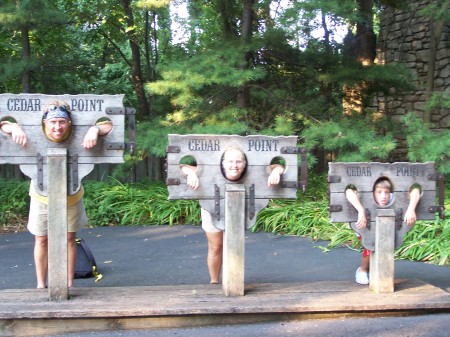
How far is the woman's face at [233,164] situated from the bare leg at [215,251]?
56cm

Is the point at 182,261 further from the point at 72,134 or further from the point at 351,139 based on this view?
the point at 351,139

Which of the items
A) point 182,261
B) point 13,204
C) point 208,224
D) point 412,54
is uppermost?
point 412,54

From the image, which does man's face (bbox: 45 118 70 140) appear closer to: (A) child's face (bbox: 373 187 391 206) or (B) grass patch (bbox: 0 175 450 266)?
(A) child's face (bbox: 373 187 391 206)

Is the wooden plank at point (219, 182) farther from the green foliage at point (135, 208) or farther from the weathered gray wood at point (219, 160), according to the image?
the green foliage at point (135, 208)

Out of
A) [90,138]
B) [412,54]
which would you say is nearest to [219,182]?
[90,138]

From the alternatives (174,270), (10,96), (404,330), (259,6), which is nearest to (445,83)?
(259,6)

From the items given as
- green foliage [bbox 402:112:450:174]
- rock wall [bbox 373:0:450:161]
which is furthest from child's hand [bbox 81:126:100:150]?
rock wall [bbox 373:0:450:161]

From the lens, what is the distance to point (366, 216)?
4414 millimetres

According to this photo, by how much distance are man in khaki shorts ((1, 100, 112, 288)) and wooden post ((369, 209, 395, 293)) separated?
7.33 feet

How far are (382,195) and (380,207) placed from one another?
0.32 ft

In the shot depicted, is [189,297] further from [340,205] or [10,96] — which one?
[10,96]

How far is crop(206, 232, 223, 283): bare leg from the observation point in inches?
180

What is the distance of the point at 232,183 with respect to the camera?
4.33 metres

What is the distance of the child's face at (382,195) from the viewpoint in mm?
4430
